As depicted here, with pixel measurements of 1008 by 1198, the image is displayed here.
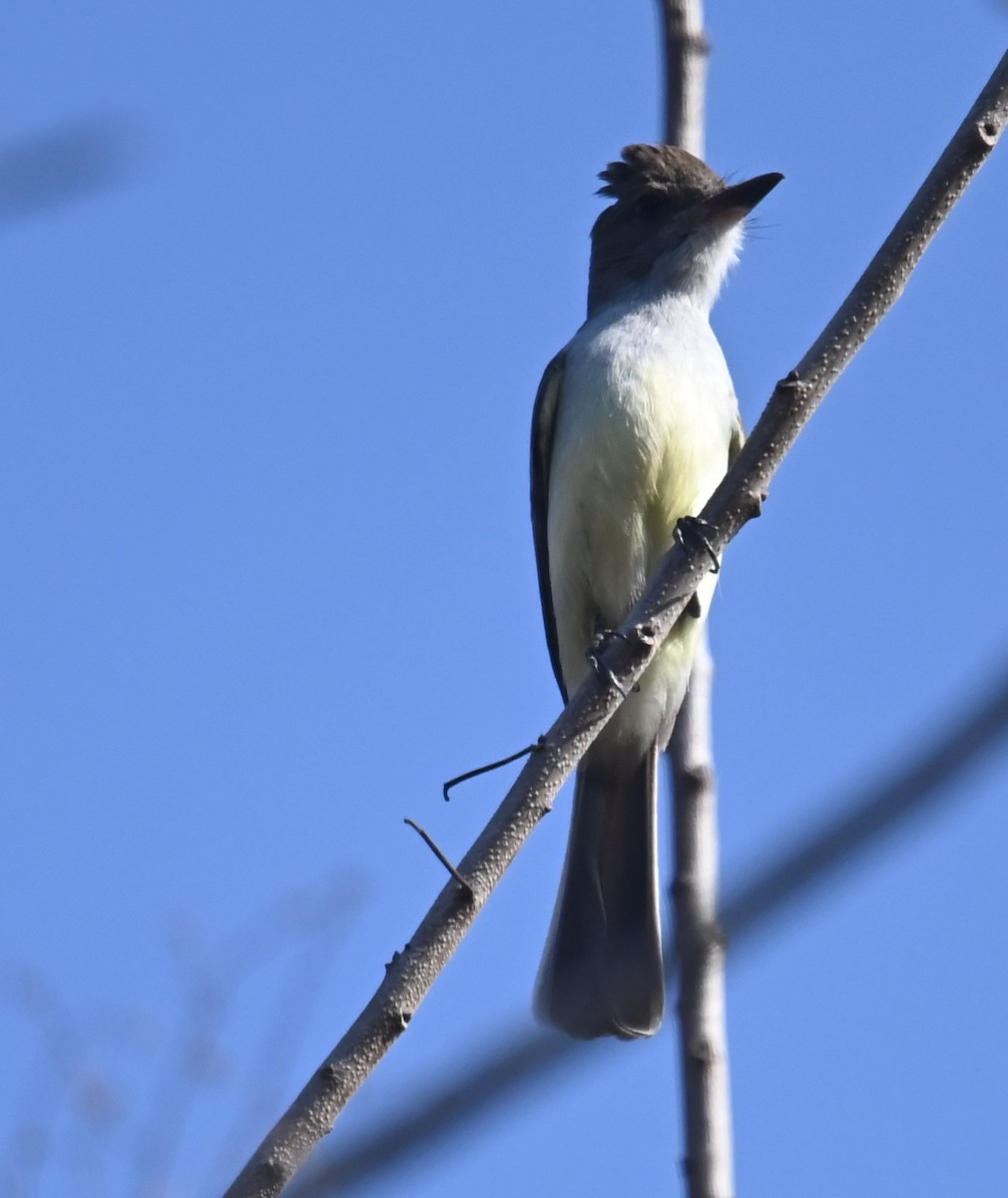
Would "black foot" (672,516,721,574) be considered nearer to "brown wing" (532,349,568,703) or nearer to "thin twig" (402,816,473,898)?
"thin twig" (402,816,473,898)

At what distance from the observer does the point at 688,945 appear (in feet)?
4.49

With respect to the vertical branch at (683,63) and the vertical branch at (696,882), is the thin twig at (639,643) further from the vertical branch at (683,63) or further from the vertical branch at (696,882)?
the vertical branch at (683,63)

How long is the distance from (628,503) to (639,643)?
6.35ft

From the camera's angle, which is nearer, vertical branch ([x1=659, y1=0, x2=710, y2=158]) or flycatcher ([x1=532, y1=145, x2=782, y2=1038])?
vertical branch ([x1=659, y1=0, x2=710, y2=158])

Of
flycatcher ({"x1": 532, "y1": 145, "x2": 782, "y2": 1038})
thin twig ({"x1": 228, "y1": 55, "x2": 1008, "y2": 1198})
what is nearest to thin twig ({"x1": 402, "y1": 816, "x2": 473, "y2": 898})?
thin twig ({"x1": 228, "y1": 55, "x2": 1008, "y2": 1198})

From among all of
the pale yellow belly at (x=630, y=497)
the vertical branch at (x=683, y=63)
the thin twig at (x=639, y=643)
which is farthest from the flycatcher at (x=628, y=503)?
the thin twig at (x=639, y=643)

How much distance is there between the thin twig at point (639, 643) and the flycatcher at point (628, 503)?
1.68 meters

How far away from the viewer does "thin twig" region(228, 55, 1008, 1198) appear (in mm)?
2338

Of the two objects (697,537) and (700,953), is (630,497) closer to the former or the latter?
(697,537)

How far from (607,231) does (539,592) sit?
156 centimetres

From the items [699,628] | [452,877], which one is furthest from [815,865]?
[699,628]

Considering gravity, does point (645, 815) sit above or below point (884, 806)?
above

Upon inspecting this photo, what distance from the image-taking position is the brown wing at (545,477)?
569cm

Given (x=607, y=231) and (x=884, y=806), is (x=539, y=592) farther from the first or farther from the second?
(x=884, y=806)
